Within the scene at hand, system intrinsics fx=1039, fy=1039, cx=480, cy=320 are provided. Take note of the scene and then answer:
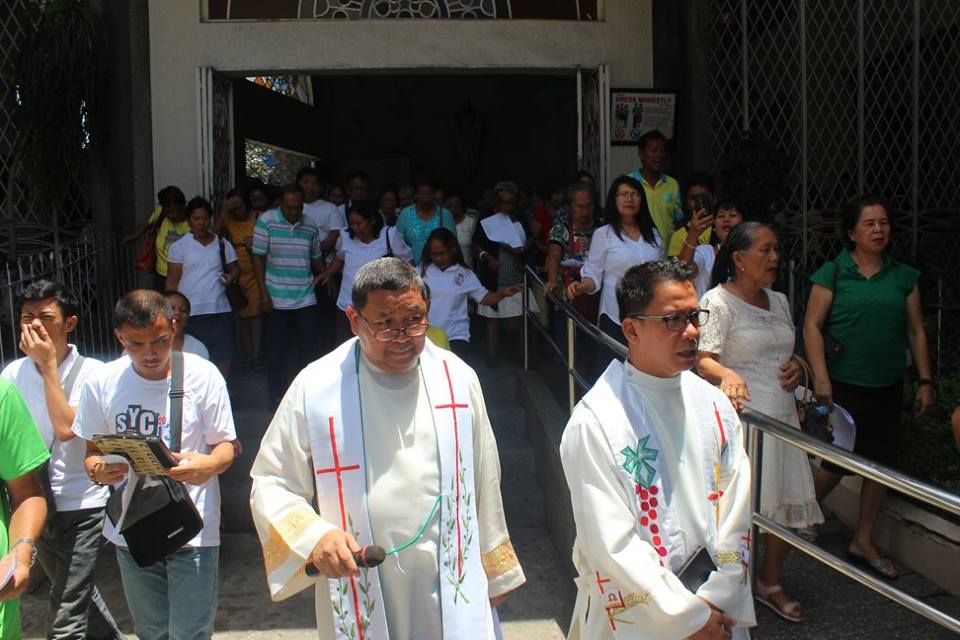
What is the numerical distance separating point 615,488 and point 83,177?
306 inches

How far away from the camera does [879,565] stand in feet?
16.5

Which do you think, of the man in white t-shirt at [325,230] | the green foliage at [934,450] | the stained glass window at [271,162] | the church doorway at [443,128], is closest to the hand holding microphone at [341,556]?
the green foliage at [934,450]

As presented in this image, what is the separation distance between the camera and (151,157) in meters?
9.12

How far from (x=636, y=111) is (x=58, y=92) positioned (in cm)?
494

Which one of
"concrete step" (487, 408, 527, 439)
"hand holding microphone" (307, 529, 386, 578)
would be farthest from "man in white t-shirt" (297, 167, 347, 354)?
"hand holding microphone" (307, 529, 386, 578)

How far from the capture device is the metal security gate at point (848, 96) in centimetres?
878

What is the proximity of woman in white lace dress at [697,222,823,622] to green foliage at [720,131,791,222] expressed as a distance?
2.62 m

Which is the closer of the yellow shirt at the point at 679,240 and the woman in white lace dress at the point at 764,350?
the woman in white lace dress at the point at 764,350

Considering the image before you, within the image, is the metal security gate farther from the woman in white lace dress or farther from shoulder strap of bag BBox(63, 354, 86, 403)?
shoulder strap of bag BBox(63, 354, 86, 403)

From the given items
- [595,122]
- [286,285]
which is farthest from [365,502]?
[595,122]

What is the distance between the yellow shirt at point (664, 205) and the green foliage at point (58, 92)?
16.2ft

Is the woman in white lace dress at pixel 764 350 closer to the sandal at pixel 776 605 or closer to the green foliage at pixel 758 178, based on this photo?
the sandal at pixel 776 605

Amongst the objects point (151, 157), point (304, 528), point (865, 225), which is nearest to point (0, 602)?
point (304, 528)

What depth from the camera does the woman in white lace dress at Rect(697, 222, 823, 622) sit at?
432 centimetres
